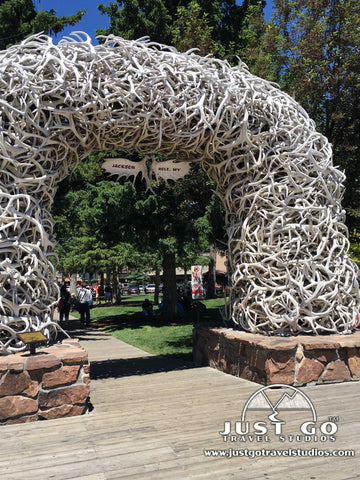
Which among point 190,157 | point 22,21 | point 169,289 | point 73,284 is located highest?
point 22,21

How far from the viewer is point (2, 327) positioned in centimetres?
467

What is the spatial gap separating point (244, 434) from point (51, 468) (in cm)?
162

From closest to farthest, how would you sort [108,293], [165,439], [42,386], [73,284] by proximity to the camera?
[165,439], [42,386], [108,293], [73,284]

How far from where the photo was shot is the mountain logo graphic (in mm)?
4496

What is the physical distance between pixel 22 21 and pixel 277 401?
13556 millimetres

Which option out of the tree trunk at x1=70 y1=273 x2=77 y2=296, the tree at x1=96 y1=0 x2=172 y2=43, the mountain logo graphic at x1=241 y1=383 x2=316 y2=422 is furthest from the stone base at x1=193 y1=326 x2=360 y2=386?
the tree trunk at x1=70 y1=273 x2=77 y2=296

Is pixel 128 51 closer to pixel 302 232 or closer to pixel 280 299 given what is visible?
pixel 302 232

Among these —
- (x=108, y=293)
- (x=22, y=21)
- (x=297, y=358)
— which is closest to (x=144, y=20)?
(x=22, y=21)

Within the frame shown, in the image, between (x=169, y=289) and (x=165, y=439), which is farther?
(x=169, y=289)

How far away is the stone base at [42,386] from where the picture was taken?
14.1 ft

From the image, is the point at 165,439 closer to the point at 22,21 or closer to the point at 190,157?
the point at 190,157

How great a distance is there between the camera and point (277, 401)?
4906 mm

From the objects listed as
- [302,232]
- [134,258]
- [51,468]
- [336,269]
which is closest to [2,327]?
[51,468]

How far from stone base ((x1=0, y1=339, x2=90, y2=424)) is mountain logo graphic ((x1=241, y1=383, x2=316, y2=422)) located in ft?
5.55
